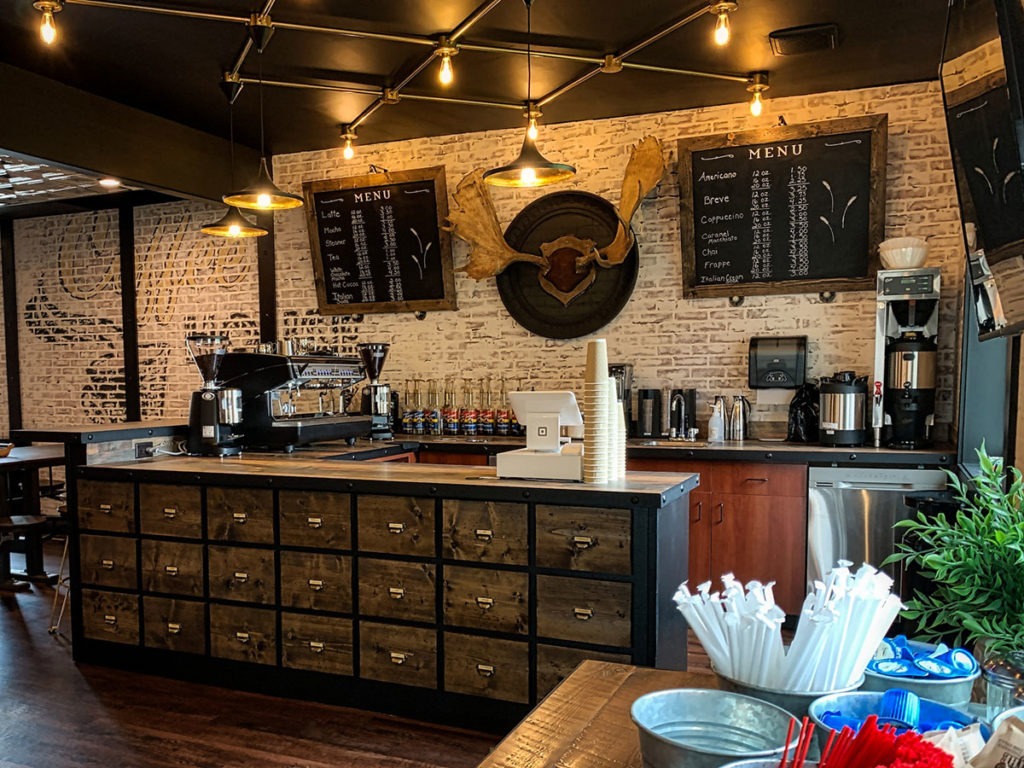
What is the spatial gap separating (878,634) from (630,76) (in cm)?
441

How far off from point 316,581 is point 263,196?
2.21m

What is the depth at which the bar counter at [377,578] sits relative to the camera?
306 cm

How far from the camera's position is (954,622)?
111 cm

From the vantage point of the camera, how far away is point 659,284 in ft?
18.6

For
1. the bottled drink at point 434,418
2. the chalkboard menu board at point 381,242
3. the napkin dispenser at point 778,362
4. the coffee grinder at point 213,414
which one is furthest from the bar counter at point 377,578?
the chalkboard menu board at point 381,242

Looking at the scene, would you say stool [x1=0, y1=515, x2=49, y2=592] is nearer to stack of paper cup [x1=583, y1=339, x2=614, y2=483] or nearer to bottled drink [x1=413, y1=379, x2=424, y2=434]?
bottled drink [x1=413, y1=379, x2=424, y2=434]

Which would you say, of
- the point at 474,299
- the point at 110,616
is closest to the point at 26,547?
the point at 110,616

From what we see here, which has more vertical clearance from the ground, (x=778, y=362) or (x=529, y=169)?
(x=529, y=169)

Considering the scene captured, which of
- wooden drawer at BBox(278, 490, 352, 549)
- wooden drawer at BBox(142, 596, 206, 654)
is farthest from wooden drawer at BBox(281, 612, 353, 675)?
wooden drawer at BBox(142, 596, 206, 654)

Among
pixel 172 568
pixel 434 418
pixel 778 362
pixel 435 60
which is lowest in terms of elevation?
pixel 172 568

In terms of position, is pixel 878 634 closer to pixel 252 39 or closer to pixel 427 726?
pixel 427 726

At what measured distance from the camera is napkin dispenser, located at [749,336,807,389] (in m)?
5.16

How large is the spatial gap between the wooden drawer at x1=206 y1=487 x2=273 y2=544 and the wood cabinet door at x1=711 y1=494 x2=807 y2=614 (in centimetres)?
265

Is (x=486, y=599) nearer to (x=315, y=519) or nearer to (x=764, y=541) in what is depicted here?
(x=315, y=519)
